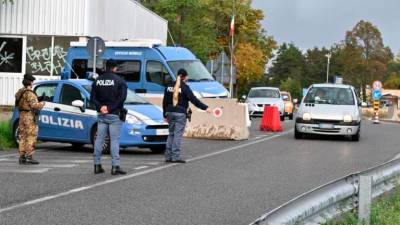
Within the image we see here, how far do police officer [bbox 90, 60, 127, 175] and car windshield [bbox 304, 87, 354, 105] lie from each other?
36.0 feet

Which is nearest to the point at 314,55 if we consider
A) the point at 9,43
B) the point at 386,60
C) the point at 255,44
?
the point at 386,60

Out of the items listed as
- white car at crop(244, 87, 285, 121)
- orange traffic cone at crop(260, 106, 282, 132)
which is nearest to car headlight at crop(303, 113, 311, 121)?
orange traffic cone at crop(260, 106, 282, 132)

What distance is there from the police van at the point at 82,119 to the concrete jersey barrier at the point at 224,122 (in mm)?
4401

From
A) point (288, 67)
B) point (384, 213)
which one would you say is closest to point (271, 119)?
point (384, 213)

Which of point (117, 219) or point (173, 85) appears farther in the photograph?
point (173, 85)

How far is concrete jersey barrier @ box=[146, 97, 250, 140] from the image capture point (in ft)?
67.7

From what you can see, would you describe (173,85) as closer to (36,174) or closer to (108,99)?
(108,99)

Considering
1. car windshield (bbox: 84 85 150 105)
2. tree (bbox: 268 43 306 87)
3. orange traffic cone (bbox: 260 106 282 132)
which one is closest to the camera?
car windshield (bbox: 84 85 150 105)

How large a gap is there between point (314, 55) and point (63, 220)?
551ft

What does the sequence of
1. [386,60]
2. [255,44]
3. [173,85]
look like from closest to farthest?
1. [173,85]
2. [255,44]
3. [386,60]

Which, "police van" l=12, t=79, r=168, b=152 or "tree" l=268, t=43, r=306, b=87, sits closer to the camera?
"police van" l=12, t=79, r=168, b=152

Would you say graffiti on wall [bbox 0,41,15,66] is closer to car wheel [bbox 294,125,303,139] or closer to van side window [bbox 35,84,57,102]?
car wheel [bbox 294,125,303,139]

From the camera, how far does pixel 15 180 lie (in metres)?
11.2

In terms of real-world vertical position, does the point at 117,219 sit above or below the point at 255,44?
below
